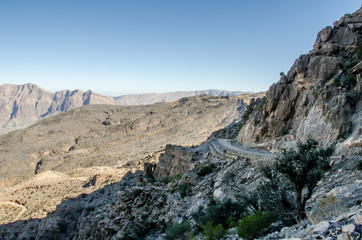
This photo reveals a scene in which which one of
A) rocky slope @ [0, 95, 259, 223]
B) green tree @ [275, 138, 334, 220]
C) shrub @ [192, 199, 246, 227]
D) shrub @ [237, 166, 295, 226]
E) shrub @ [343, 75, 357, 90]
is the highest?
shrub @ [343, 75, 357, 90]

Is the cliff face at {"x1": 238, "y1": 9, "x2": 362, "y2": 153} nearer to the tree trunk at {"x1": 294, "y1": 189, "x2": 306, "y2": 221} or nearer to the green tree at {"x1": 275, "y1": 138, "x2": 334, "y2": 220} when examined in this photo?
the green tree at {"x1": 275, "y1": 138, "x2": 334, "y2": 220}

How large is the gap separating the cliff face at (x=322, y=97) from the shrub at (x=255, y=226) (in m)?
9.06

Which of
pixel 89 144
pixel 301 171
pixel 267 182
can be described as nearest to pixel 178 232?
pixel 267 182

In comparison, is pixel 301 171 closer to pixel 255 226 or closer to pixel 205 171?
pixel 255 226

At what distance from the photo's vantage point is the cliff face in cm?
1683

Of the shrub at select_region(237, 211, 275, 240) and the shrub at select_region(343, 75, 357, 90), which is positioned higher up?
the shrub at select_region(343, 75, 357, 90)

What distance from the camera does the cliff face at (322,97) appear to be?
16.8 meters

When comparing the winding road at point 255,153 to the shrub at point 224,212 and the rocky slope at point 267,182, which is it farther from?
the shrub at point 224,212

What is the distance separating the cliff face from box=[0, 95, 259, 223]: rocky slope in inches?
1413

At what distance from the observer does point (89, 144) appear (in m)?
93.7

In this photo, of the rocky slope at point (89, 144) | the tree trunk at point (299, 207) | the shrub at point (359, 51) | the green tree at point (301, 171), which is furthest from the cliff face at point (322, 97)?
the rocky slope at point (89, 144)

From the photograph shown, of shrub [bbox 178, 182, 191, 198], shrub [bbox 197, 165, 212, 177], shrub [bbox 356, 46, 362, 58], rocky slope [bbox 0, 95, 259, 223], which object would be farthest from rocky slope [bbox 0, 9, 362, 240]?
rocky slope [bbox 0, 95, 259, 223]

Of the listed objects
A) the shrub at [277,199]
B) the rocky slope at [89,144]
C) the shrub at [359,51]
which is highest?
the shrub at [359,51]

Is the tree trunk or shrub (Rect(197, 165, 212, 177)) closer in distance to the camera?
the tree trunk
